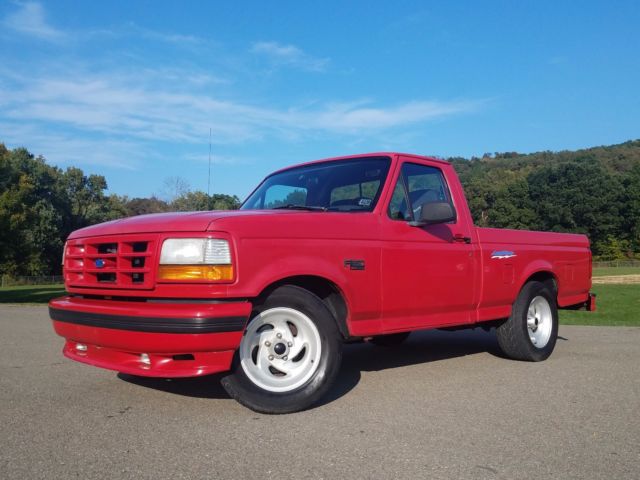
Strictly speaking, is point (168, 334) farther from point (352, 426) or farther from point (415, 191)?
point (415, 191)

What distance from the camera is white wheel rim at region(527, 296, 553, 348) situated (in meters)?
6.50

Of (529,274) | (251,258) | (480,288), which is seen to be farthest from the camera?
(529,274)

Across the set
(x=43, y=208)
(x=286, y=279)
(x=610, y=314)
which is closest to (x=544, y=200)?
(x=43, y=208)

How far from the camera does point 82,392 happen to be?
4820mm

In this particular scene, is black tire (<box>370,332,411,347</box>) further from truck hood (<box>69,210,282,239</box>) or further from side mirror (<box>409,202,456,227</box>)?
truck hood (<box>69,210,282,239</box>)

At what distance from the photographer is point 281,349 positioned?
13.8ft

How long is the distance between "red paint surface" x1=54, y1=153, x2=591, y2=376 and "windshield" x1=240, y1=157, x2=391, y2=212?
154 mm

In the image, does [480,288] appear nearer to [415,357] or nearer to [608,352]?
[415,357]

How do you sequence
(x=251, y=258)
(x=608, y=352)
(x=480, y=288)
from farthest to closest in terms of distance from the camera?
(x=608, y=352) < (x=480, y=288) < (x=251, y=258)

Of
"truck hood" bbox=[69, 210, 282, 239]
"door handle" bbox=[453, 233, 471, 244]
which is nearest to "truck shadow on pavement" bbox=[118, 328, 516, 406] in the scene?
"truck hood" bbox=[69, 210, 282, 239]

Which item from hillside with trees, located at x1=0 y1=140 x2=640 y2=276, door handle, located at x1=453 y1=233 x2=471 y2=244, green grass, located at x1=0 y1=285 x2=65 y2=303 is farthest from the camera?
hillside with trees, located at x1=0 y1=140 x2=640 y2=276

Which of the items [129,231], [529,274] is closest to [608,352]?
[529,274]

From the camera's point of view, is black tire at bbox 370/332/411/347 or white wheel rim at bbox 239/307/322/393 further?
black tire at bbox 370/332/411/347

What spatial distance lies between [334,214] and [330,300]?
68 cm
